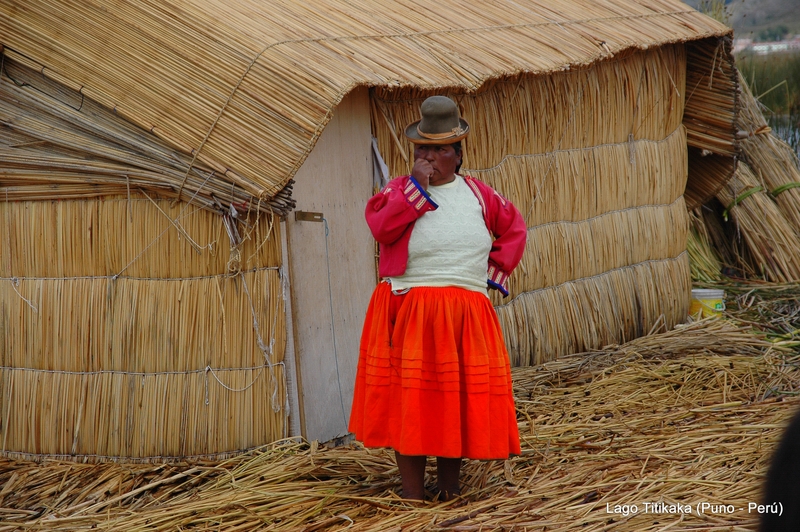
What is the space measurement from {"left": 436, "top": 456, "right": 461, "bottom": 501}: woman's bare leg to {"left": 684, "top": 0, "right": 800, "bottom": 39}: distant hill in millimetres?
5001

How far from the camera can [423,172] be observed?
11.6ft

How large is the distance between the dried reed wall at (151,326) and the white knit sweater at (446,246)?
2.38ft

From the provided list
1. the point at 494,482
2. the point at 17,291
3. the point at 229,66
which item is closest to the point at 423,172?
the point at 229,66

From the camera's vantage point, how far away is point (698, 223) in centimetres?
832

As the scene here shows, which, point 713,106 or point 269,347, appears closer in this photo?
point 269,347

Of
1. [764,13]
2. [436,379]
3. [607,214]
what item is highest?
[764,13]

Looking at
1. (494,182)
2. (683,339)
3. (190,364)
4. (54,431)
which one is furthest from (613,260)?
(54,431)

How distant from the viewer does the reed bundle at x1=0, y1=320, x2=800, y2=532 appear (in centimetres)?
358

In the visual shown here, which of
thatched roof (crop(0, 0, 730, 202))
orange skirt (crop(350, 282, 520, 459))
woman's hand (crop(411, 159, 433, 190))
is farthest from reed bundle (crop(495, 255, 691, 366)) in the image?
woman's hand (crop(411, 159, 433, 190))

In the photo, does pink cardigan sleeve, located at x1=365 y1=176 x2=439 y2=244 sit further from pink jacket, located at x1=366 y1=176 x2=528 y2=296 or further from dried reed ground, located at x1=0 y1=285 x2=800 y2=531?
dried reed ground, located at x1=0 y1=285 x2=800 y2=531

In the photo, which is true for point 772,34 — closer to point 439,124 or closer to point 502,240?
point 502,240

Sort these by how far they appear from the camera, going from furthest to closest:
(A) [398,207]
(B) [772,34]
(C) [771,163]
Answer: (B) [772,34], (C) [771,163], (A) [398,207]

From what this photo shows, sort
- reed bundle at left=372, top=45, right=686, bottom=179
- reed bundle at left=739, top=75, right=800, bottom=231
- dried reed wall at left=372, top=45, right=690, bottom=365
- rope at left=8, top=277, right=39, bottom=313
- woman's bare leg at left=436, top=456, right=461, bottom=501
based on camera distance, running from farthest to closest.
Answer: reed bundle at left=739, top=75, right=800, bottom=231, dried reed wall at left=372, top=45, right=690, bottom=365, reed bundle at left=372, top=45, right=686, bottom=179, rope at left=8, top=277, right=39, bottom=313, woman's bare leg at left=436, top=456, right=461, bottom=501

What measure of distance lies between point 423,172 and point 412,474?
3.62ft
